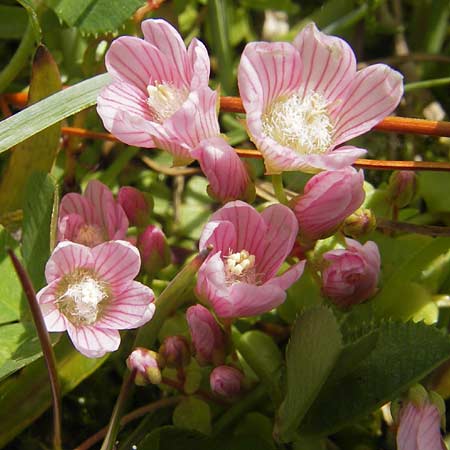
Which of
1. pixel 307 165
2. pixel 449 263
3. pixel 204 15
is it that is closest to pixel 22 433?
pixel 307 165

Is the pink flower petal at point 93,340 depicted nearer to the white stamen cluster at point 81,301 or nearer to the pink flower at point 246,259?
the white stamen cluster at point 81,301

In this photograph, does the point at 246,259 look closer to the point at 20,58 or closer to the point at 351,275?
the point at 351,275

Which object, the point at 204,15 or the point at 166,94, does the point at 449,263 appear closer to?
the point at 166,94

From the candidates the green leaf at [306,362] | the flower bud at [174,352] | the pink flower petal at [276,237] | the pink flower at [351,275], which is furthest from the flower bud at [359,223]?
the flower bud at [174,352]

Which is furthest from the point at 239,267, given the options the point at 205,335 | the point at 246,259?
the point at 205,335

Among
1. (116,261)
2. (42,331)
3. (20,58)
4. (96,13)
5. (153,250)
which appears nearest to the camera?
(42,331)

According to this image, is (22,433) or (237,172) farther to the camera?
(22,433)
